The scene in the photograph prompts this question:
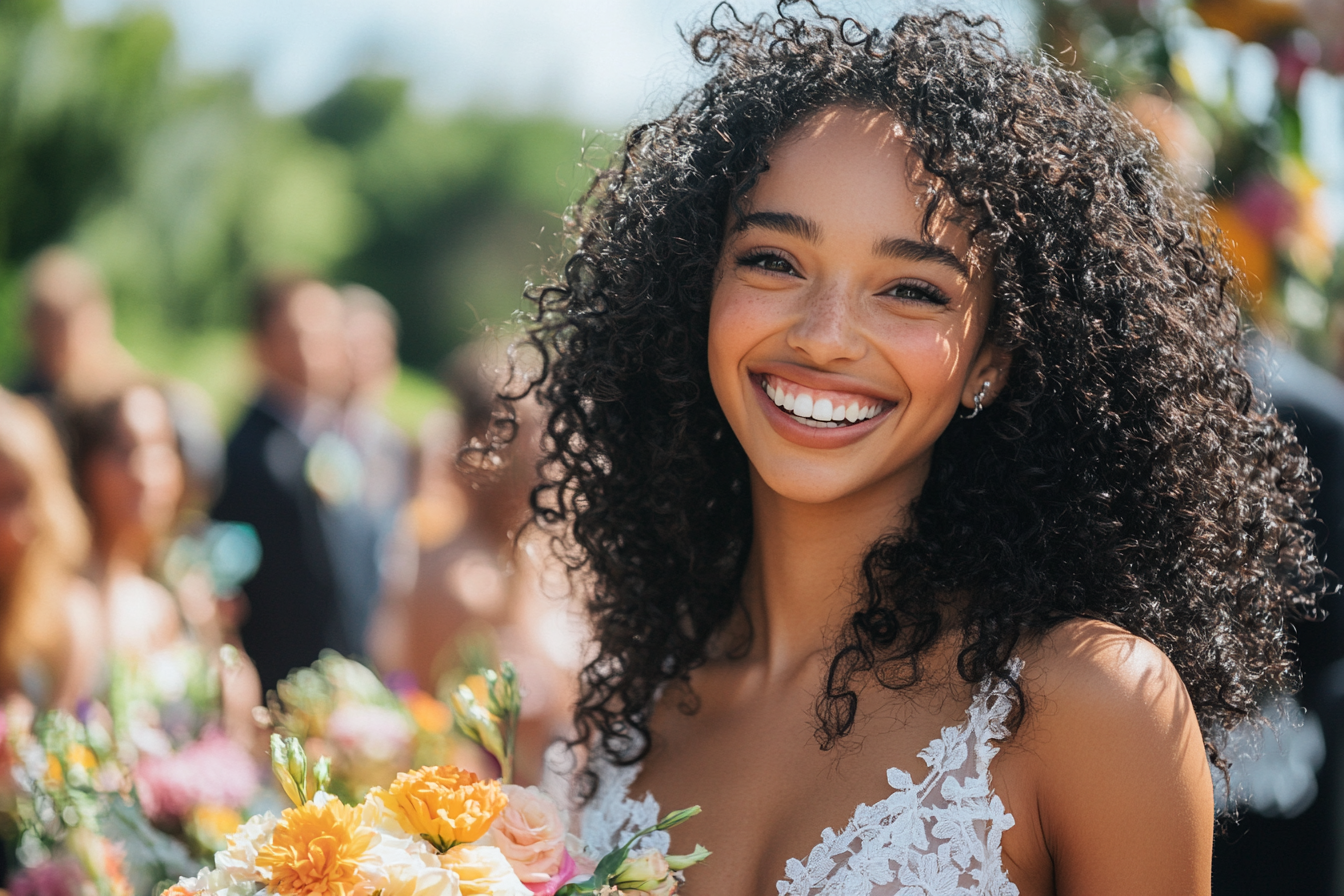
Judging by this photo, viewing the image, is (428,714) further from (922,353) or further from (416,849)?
(922,353)

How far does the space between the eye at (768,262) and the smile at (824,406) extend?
16 cm

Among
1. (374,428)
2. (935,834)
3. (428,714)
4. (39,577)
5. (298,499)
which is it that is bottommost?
(935,834)

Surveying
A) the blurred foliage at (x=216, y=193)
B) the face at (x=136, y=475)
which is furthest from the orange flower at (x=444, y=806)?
the blurred foliage at (x=216, y=193)

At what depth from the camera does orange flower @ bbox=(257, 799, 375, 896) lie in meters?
1.21

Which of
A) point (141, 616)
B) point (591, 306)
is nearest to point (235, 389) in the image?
point (141, 616)

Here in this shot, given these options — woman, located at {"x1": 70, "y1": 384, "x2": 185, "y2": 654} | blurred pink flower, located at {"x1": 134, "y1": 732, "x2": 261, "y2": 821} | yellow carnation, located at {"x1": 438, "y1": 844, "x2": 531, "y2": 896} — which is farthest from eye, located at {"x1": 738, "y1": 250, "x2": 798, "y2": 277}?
woman, located at {"x1": 70, "y1": 384, "x2": 185, "y2": 654}

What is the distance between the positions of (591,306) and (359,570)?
339cm

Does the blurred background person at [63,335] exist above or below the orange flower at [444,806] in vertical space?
above

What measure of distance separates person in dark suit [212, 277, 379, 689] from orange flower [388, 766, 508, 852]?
355 cm

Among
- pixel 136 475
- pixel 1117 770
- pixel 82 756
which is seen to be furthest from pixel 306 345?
pixel 1117 770

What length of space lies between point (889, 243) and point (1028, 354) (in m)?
0.27

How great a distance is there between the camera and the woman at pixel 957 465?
157cm

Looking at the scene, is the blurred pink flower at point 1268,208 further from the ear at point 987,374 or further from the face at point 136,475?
the face at point 136,475

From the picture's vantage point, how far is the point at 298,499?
4.90m
